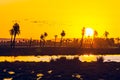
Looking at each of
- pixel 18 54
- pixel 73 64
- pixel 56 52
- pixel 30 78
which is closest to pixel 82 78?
pixel 30 78

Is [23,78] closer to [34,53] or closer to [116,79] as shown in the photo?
[116,79]

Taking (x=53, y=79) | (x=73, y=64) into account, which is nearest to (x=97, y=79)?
(x=53, y=79)

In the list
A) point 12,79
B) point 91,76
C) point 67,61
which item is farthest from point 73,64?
point 12,79

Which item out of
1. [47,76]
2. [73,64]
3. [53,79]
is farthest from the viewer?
[73,64]

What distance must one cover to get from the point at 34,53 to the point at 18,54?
374 inches

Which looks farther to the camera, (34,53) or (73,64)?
(34,53)

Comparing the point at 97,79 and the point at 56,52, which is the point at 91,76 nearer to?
the point at 97,79

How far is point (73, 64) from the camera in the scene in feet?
311

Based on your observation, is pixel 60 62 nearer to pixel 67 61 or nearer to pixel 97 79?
pixel 67 61

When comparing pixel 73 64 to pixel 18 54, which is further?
pixel 18 54

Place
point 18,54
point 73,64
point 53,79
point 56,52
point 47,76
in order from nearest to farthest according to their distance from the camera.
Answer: point 53,79 → point 47,76 → point 73,64 → point 18,54 → point 56,52

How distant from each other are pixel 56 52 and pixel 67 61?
9886 cm

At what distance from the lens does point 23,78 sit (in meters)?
65.2

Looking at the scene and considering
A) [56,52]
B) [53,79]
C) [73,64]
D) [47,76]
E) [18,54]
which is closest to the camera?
[53,79]
